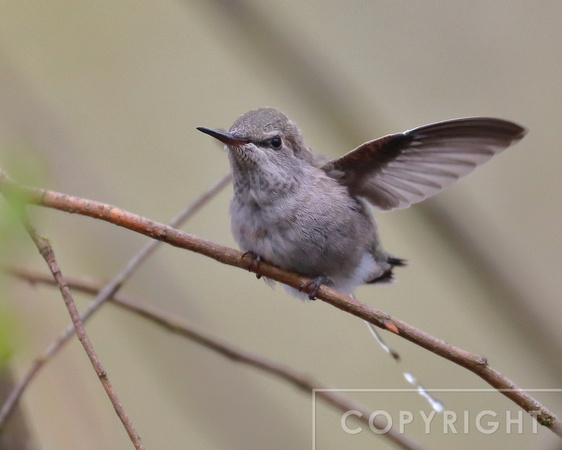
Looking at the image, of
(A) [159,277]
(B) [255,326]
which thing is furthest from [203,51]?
(A) [159,277]

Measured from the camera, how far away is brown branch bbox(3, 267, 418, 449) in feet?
8.84

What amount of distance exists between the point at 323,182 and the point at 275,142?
28 cm

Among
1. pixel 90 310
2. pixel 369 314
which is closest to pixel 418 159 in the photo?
pixel 369 314

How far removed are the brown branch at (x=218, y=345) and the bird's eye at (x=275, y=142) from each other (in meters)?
0.86

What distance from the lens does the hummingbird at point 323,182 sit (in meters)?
2.72

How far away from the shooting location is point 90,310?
2404mm

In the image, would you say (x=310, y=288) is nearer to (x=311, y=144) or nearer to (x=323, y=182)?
(x=323, y=182)

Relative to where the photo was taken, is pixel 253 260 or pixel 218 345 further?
pixel 218 345

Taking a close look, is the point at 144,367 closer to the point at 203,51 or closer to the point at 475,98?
the point at 203,51

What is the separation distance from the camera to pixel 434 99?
553cm

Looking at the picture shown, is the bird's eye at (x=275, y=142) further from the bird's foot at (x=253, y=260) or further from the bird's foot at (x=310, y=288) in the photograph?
the bird's foot at (x=310, y=288)

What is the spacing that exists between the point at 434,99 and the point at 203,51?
2.13m

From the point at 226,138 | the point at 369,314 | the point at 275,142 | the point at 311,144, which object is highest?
the point at 311,144

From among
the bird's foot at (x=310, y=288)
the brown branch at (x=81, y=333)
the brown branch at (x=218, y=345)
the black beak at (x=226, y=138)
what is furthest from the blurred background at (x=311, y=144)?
the brown branch at (x=81, y=333)
